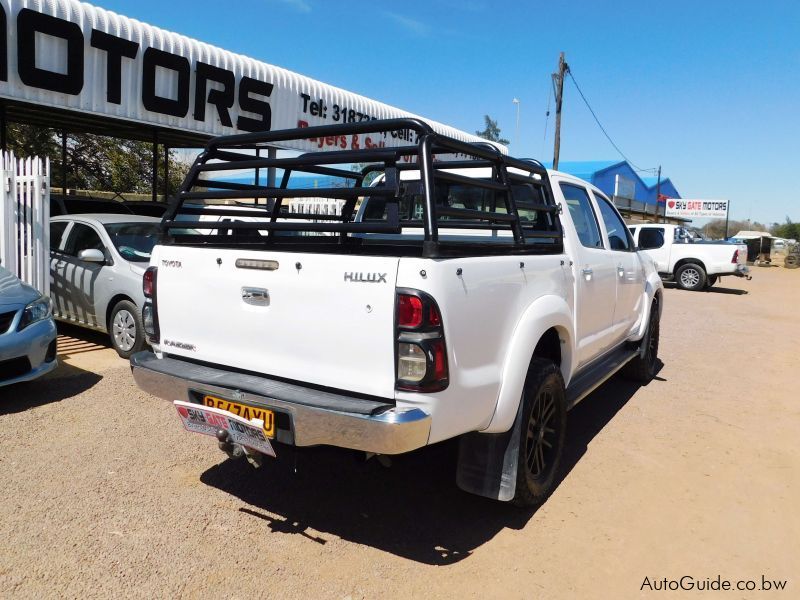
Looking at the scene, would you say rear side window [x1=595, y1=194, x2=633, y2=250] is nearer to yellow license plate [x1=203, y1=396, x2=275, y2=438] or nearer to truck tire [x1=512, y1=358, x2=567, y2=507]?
truck tire [x1=512, y1=358, x2=567, y2=507]

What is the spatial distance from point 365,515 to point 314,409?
3.71ft

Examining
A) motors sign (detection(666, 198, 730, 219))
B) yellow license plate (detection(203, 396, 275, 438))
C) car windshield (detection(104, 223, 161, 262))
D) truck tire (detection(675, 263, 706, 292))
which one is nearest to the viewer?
yellow license plate (detection(203, 396, 275, 438))

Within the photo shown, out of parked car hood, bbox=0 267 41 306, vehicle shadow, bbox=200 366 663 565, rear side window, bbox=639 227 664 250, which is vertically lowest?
vehicle shadow, bbox=200 366 663 565

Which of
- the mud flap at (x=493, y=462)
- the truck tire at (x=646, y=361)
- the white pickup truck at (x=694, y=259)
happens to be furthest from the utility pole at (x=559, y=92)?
the mud flap at (x=493, y=462)

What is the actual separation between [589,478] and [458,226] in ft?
6.32

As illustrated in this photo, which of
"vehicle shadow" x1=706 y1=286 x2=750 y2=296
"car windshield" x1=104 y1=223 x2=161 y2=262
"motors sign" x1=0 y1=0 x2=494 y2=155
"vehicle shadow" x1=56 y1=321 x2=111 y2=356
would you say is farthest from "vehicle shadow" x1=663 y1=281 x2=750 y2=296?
"vehicle shadow" x1=56 y1=321 x2=111 y2=356

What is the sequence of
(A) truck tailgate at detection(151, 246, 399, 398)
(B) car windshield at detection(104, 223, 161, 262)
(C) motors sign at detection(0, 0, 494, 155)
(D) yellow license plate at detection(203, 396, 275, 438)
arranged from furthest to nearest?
(C) motors sign at detection(0, 0, 494, 155), (B) car windshield at detection(104, 223, 161, 262), (D) yellow license plate at detection(203, 396, 275, 438), (A) truck tailgate at detection(151, 246, 399, 398)

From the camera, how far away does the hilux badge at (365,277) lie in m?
2.59

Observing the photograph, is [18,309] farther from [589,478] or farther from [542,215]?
[589,478]

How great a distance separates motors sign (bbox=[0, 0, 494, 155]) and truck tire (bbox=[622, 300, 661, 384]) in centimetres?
781

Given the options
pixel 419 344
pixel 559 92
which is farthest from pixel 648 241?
pixel 559 92

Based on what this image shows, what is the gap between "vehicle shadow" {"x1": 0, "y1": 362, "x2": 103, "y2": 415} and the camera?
16.5 ft

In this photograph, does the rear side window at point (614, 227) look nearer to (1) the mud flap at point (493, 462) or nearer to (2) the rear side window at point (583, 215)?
(2) the rear side window at point (583, 215)

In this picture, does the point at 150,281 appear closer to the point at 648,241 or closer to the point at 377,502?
the point at 377,502
